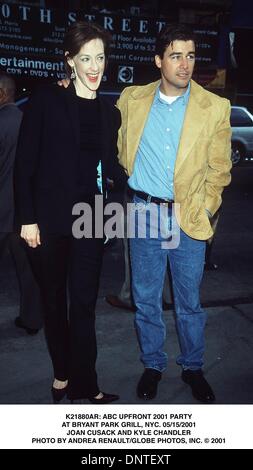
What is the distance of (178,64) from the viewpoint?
111 inches

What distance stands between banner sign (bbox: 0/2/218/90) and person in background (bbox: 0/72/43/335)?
1090cm

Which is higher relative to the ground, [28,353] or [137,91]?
[137,91]

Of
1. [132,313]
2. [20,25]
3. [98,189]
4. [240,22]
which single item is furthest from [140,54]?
[98,189]

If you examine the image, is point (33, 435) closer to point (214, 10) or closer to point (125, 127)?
point (125, 127)

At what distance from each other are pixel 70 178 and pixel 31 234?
14.3 inches

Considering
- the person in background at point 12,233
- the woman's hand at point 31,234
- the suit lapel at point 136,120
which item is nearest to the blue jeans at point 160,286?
the suit lapel at point 136,120

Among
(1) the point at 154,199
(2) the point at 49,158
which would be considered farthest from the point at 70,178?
(1) the point at 154,199

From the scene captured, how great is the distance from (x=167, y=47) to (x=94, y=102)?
0.55 m

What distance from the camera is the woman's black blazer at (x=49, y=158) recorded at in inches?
101

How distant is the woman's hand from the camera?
8.67 feet

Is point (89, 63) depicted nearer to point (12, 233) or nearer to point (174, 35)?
point (174, 35)

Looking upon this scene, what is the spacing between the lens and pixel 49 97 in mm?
2564

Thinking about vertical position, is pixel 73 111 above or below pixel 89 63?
below
